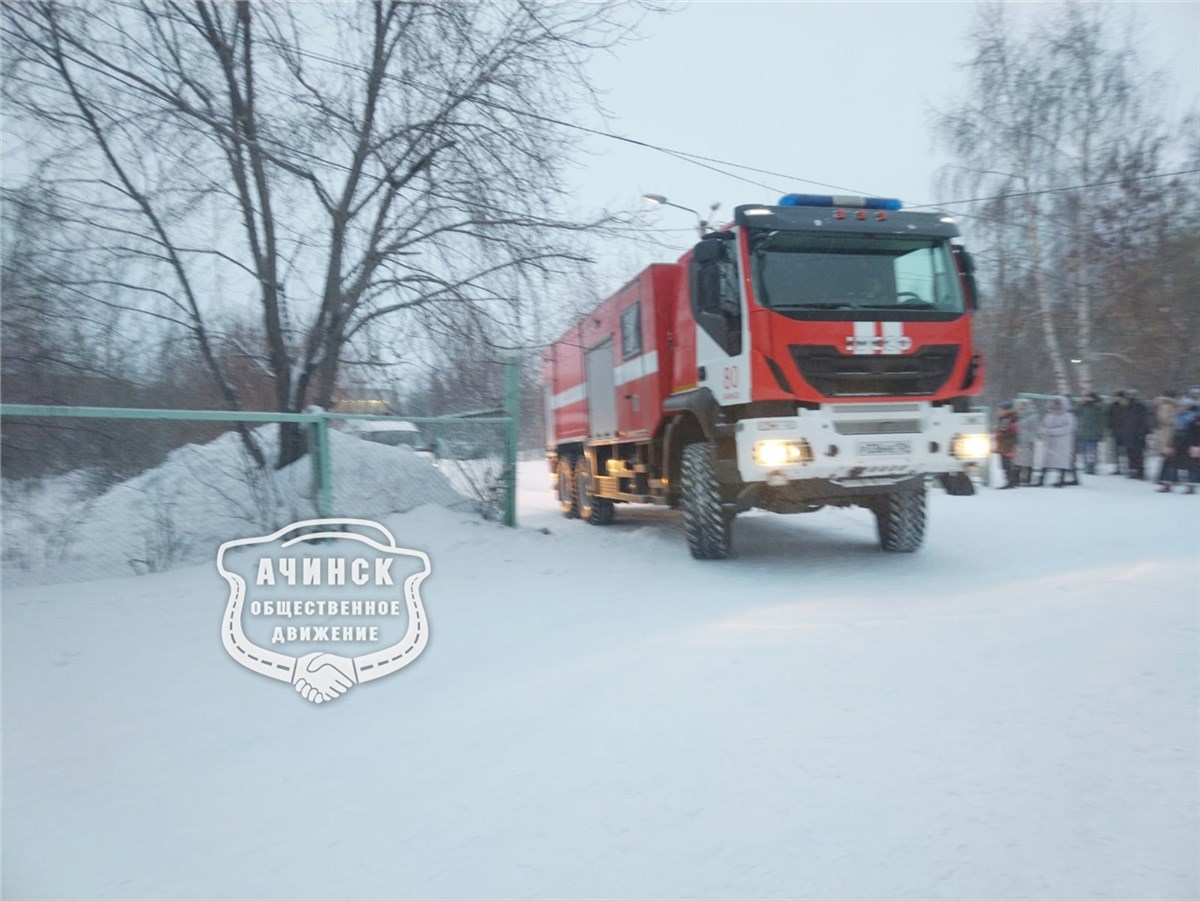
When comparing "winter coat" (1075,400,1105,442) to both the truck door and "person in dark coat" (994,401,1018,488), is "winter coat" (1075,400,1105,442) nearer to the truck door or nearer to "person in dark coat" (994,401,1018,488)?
"person in dark coat" (994,401,1018,488)

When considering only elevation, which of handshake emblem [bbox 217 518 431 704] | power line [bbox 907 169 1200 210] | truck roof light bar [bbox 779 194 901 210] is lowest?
handshake emblem [bbox 217 518 431 704]

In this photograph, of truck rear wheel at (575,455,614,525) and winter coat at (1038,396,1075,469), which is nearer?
truck rear wheel at (575,455,614,525)

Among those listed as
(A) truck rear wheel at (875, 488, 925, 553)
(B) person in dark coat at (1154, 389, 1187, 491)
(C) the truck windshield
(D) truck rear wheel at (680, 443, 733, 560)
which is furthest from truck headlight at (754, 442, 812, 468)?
Answer: (B) person in dark coat at (1154, 389, 1187, 491)

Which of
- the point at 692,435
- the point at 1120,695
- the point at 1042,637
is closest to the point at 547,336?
the point at 692,435

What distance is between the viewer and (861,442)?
6645mm

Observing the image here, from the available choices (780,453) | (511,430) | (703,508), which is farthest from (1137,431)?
(511,430)

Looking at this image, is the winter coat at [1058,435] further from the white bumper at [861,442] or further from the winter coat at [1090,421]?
the white bumper at [861,442]

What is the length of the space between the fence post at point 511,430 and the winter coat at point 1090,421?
1106cm

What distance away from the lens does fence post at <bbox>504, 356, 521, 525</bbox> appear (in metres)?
9.55

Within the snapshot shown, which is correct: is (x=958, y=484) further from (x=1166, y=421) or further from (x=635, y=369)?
(x=1166, y=421)

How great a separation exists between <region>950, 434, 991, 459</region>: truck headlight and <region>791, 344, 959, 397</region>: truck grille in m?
0.50

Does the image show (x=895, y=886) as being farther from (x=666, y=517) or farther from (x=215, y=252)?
(x=666, y=517)

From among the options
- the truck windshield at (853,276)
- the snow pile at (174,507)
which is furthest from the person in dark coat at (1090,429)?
the snow pile at (174,507)

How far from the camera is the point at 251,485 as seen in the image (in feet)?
24.8
